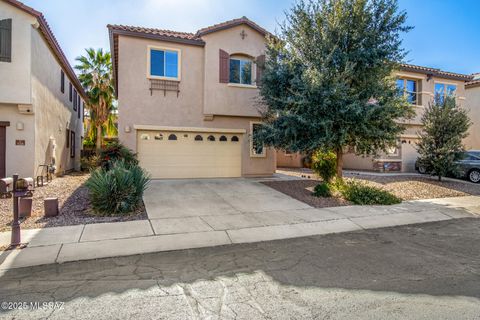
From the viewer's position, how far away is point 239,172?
14523 millimetres

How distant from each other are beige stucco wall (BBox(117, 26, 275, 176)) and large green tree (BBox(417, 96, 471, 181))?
27.2 ft

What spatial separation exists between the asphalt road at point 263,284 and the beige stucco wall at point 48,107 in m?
9.28

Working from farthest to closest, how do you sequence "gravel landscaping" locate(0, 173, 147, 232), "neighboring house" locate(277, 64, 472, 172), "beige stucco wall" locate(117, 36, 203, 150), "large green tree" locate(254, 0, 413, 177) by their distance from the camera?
"neighboring house" locate(277, 64, 472, 172) → "beige stucco wall" locate(117, 36, 203, 150) → "large green tree" locate(254, 0, 413, 177) → "gravel landscaping" locate(0, 173, 147, 232)

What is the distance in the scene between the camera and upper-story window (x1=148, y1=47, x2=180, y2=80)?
12805mm

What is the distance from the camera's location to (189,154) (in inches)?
540

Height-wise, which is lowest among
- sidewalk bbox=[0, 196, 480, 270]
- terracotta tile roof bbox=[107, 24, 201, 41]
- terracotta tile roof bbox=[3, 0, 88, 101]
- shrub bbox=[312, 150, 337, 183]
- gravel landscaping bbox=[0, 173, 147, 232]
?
sidewalk bbox=[0, 196, 480, 270]

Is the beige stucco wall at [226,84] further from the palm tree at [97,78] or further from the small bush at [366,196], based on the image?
the palm tree at [97,78]

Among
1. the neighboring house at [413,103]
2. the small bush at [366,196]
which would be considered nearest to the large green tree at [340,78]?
the small bush at [366,196]

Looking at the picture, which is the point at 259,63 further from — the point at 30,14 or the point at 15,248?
the point at 15,248

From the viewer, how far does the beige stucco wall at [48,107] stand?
11438mm

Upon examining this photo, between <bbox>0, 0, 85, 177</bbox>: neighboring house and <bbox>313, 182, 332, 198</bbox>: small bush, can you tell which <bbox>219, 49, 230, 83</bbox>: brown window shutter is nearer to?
<bbox>313, 182, 332, 198</bbox>: small bush

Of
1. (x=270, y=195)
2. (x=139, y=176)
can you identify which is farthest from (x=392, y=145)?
(x=139, y=176)

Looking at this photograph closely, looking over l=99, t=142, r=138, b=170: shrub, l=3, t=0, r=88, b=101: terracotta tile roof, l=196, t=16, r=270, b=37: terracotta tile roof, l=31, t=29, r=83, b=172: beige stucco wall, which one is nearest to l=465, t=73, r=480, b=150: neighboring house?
l=196, t=16, r=270, b=37: terracotta tile roof

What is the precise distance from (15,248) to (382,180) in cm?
1468
